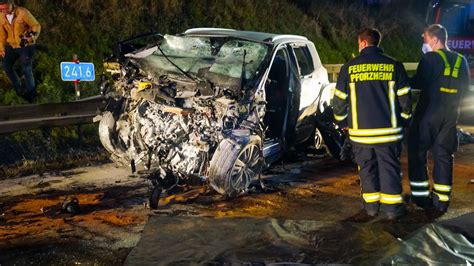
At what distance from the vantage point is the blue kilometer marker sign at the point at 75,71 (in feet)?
28.0

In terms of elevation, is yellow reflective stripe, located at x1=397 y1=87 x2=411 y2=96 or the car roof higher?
the car roof

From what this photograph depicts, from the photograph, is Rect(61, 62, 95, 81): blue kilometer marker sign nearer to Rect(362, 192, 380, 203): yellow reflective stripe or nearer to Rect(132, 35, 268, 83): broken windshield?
Rect(132, 35, 268, 83): broken windshield

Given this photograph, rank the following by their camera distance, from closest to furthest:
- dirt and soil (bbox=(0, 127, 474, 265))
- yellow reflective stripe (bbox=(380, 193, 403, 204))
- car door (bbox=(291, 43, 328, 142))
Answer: dirt and soil (bbox=(0, 127, 474, 265))
yellow reflective stripe (bbox=(380, 193, 403, 204))
car door (bbox=(291, 43, 328, 142))

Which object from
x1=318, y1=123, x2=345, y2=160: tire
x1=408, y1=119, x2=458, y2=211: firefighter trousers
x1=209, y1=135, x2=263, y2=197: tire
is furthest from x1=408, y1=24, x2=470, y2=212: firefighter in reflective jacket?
x1=318, y1=123, x2=345, y2=160: tire

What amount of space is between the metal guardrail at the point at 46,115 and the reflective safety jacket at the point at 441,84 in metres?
3.89

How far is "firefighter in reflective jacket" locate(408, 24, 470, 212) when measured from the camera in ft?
17.2

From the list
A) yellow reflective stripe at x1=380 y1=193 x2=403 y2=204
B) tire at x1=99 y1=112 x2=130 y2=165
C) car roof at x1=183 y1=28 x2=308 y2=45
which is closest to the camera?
yellow reflective stripe at x1=380 y1=193 x2=403 y2=204

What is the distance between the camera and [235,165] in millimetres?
5621

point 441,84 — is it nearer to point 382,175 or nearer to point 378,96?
point 378,96

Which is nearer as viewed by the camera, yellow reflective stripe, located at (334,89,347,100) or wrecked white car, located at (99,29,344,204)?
yellow reflective stripe, located at (334,89,347,100)

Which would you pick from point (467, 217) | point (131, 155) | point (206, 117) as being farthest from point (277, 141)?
point (467, 217)

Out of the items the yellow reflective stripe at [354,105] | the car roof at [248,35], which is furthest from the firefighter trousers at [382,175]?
the car roof at [248,35]

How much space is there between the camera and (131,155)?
19.6 ft

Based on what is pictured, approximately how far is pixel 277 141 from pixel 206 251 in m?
2.43
